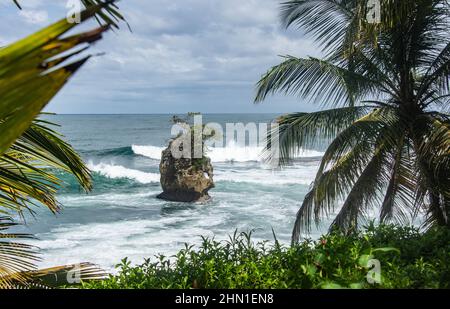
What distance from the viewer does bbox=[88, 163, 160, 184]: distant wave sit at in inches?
1080

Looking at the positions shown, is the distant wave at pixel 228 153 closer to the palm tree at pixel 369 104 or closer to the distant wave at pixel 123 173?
the distant wave at pixel 123 173

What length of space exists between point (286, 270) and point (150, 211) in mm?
16900

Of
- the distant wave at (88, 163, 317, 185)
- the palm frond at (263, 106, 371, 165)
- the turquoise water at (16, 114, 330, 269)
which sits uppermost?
the palm frond at (263, 106, 371, 165)

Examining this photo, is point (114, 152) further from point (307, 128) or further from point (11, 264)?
point (11, 264)

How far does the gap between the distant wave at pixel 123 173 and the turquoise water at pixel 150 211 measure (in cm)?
6

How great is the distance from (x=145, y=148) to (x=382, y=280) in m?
36.3

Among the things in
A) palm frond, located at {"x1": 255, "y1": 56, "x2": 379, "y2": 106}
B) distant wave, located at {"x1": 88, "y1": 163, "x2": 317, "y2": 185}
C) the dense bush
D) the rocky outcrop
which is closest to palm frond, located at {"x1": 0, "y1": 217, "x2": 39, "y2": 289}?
the dense bush

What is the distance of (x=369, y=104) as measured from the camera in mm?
5551

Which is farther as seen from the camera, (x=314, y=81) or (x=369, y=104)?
(x=369, y=104)

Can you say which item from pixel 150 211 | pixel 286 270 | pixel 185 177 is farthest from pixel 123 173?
pixel 286 270

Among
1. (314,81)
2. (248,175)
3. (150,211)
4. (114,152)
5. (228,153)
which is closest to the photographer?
(314,81)

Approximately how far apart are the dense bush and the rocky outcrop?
14.5 m

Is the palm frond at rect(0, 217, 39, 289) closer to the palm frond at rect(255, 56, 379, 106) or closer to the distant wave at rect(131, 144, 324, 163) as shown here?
the palm frond at rect(255, 56, 379, 106)

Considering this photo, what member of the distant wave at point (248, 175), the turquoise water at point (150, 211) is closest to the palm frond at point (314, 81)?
the turquoise water at point (150, 211)
